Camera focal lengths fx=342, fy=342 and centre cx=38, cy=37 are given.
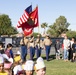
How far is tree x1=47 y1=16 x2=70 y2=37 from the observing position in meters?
103

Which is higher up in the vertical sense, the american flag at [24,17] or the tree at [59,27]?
the tree at [59,27]

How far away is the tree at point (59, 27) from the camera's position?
10294 centimetres

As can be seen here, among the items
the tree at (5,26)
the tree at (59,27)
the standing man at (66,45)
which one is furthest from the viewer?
the tree at (59,27)

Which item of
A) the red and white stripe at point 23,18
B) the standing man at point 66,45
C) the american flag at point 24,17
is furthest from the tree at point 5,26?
the standing man at point 66,45

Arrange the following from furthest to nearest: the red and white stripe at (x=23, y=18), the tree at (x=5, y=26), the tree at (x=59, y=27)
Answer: the tree at (x=59, y=27), the tree at (x=5, y=26), the red and white stripe at (x=23, y=18)

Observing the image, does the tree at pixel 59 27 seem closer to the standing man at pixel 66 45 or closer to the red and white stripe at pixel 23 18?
the red and white stripe at pixel 23 18

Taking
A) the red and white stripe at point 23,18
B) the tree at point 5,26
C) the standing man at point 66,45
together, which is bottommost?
the standing man at point 66,45

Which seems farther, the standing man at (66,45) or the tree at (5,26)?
the tree at (5,26)

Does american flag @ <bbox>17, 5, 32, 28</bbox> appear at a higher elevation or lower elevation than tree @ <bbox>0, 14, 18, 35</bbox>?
lower

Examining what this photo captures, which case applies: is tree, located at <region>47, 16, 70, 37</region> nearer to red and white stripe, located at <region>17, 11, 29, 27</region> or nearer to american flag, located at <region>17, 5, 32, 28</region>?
american flag, located at <region>17, 5, 32, 28</region>

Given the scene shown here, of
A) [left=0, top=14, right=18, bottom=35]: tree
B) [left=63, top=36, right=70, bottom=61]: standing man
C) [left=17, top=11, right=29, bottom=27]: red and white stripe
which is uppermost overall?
[left=0, top=14, right=18, bottom=35]: tree

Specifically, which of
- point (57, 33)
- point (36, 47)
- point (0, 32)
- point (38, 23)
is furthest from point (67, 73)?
point (57, 33)

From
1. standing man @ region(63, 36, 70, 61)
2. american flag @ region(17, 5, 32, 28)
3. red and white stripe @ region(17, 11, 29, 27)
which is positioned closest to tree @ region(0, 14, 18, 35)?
american flag @ region(17, 5, 32, 28)

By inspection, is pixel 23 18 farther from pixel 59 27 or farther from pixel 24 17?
pixel 59 27
